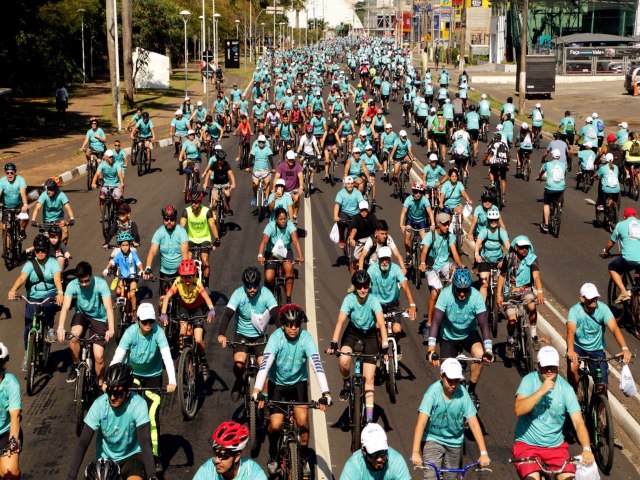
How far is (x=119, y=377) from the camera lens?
780cm

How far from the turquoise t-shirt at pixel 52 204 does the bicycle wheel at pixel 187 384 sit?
312 inches

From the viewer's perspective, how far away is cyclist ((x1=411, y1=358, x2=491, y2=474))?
820 cm

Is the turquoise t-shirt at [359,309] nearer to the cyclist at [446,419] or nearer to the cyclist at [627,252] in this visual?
the cyclist at [446,419]

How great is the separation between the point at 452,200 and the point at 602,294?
11.3 feet

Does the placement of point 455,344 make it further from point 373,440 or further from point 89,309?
point 373,440

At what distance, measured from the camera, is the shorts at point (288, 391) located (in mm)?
9688

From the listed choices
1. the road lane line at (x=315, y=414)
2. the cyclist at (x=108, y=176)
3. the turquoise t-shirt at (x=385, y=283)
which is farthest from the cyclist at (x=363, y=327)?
the cyclist at (x=108, y=176)

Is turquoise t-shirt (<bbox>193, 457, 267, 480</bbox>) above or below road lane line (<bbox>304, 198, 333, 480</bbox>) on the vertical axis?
above

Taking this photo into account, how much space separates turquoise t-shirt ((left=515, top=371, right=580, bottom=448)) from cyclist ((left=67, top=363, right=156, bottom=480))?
334 cm

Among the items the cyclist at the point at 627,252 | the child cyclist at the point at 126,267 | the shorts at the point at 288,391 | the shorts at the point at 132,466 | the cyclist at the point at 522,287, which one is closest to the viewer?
the shorts at the point at 132,466

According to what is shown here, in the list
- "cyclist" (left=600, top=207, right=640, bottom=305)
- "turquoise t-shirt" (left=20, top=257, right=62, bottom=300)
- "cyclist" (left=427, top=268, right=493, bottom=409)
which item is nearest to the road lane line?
"cyclist" (left=427, top=268, right=493, bottom=409)

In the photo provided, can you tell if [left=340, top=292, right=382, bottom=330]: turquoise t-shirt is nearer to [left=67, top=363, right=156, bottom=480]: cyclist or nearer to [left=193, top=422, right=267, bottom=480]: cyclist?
[left=67, top=363, right=156, bottom=480]: cyclist

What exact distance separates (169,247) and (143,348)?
15.8ft

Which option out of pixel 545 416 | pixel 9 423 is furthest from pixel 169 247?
pixel 545 416
